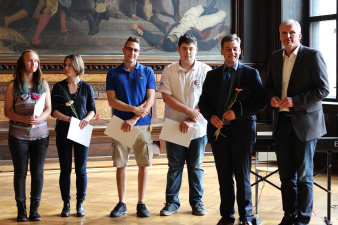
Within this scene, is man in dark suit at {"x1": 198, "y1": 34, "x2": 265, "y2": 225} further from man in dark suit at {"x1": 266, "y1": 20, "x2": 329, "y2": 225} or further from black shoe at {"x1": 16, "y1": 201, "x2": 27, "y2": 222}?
black shoe at {"x1": 16, "y1": 201, "x2": 27, "y2": 222}

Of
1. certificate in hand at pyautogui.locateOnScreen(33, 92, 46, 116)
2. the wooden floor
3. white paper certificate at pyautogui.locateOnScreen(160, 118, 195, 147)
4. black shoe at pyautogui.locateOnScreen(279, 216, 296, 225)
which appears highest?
certificate in hand at pyautogui.locateOnScreen(33, 92, 46, 116)

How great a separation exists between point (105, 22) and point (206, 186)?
11.5ft

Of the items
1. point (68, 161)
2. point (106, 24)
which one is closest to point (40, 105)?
point (68, 161)

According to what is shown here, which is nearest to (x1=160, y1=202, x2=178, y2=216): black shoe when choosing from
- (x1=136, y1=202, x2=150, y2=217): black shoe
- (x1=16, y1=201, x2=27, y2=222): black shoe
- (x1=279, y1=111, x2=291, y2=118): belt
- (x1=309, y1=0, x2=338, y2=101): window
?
(x1=136, y1=202, x2=150, y2=217): black shoe

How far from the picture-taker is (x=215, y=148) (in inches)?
176

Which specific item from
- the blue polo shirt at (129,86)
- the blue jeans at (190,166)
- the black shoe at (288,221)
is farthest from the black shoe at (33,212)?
the black shoe at (288,221)

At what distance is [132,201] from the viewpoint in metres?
5.66

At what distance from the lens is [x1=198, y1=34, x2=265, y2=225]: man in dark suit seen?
14.3 feet

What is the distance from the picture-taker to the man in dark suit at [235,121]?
4.34 meters

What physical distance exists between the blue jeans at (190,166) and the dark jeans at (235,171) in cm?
54

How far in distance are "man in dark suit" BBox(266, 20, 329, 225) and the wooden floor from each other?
52 centimetres

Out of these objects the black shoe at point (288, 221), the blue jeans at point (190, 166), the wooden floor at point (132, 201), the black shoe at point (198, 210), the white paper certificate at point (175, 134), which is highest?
the white paper certificate at point (175, 134)

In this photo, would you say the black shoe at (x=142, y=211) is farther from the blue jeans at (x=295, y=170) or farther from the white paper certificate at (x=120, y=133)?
the blue jeans at (x=295, y=170)

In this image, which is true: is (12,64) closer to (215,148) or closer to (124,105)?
(124,105)
